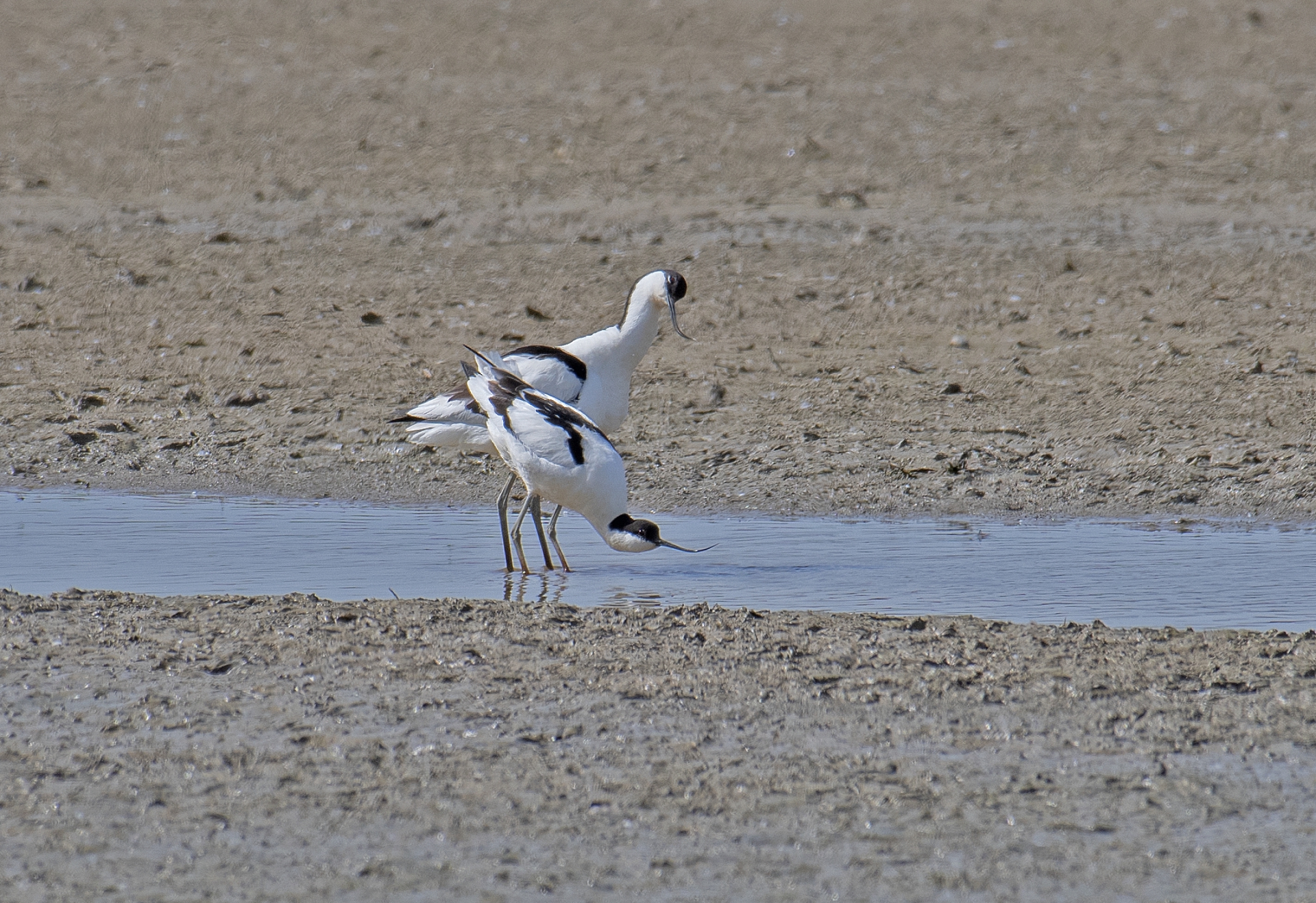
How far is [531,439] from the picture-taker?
7.27m

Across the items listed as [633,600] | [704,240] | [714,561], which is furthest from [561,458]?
[704,240]

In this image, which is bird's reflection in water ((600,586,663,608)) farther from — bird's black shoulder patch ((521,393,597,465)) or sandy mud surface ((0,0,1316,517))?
sandy mud surface ((0,0,1316,517))

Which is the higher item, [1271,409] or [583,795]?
[1271,409]

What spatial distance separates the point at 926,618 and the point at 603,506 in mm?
1686

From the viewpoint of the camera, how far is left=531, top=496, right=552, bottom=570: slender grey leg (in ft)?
24.3

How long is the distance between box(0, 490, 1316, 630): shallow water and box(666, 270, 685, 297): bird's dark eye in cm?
105

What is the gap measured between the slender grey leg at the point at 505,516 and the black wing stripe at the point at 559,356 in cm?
51

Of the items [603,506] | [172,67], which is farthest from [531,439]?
[172,67]

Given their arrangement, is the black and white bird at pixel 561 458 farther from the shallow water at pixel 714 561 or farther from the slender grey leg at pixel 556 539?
the shallow water at pixel 714 561

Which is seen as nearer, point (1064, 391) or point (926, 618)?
point (926, 618)

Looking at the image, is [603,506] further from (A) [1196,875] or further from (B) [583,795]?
(A) [1196,875]

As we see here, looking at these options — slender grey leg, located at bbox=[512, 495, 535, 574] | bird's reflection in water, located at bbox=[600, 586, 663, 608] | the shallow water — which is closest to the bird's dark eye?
the shallow water

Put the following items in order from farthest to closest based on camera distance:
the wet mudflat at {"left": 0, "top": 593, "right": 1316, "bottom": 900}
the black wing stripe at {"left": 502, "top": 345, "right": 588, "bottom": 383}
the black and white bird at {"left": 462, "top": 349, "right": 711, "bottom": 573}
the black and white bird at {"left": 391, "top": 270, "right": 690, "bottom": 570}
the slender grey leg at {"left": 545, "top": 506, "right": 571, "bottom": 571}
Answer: the black wing stripe at {"left": 502, "top": 345, "right": 588, "bottom": 383}
the black and white bird at {"left": 391, "top": 270, "right": 690, "bottom": 570}
the slender grey leg at {"left": 545, "top": 506, "right": 571, "bottom": 571}
the black and white bird at {"left": 462, "top": 349, "right": 711, "bottom": 573}
the wet mudflat at {"left": 0, "top": 593, "right": 1316, "bottom": 900}

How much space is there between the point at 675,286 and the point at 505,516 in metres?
1.48
